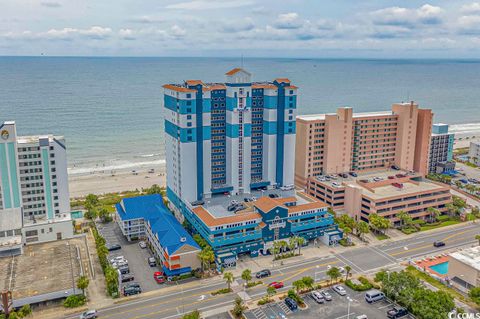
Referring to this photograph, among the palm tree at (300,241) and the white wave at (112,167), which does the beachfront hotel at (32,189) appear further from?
the white wave at (112,167)

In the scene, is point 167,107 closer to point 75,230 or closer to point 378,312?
point 75,230

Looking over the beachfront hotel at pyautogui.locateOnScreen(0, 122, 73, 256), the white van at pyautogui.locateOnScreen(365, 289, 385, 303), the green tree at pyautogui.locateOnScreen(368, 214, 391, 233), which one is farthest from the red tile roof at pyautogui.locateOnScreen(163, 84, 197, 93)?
the white van at pyautogui.locateOnScreen(365, 289, 385, 303)

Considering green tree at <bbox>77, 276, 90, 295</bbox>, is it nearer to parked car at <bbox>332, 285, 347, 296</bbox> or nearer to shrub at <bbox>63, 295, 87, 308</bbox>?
shrub at <bbox>63, 295, 87, 308</bbox>

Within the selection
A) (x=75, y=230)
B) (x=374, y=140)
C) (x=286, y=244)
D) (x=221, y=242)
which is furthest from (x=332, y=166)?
(x=75, y=230)

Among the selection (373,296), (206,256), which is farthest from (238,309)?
(373,296)

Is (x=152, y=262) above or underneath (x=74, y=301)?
underneath

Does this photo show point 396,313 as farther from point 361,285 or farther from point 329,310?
point 329,310
